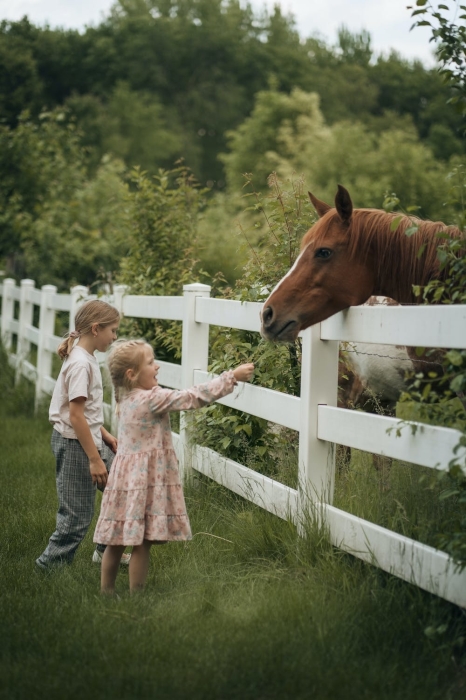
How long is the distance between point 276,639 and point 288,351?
2.02 m

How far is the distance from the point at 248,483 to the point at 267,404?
0.45 m

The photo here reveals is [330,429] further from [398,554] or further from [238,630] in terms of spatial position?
[238,630]

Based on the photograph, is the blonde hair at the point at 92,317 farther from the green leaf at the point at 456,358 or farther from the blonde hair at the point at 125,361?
the green leaf at the point at 456,358

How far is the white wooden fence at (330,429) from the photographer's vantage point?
288cm

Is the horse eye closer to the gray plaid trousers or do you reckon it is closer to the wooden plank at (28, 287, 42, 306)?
the gray plaid trousers

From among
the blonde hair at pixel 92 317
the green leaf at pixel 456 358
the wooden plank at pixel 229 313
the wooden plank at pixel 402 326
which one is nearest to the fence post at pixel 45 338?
the wooden plank at pixel 229 313

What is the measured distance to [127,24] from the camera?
5006 centimetres

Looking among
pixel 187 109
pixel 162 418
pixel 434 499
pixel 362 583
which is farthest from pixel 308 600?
pixel 187 109

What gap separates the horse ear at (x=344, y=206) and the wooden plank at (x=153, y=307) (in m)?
2.02

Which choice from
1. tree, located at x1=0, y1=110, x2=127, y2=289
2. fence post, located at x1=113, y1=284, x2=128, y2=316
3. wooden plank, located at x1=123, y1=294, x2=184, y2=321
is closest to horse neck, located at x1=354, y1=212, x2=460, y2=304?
wooden plank, located at x1=123, y1=294, x2=184, y2=321

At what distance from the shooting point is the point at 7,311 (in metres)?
13.3

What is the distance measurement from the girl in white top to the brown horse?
0.89 m

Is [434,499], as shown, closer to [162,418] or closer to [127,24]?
[162,418]

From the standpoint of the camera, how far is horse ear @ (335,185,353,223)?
149 inches
